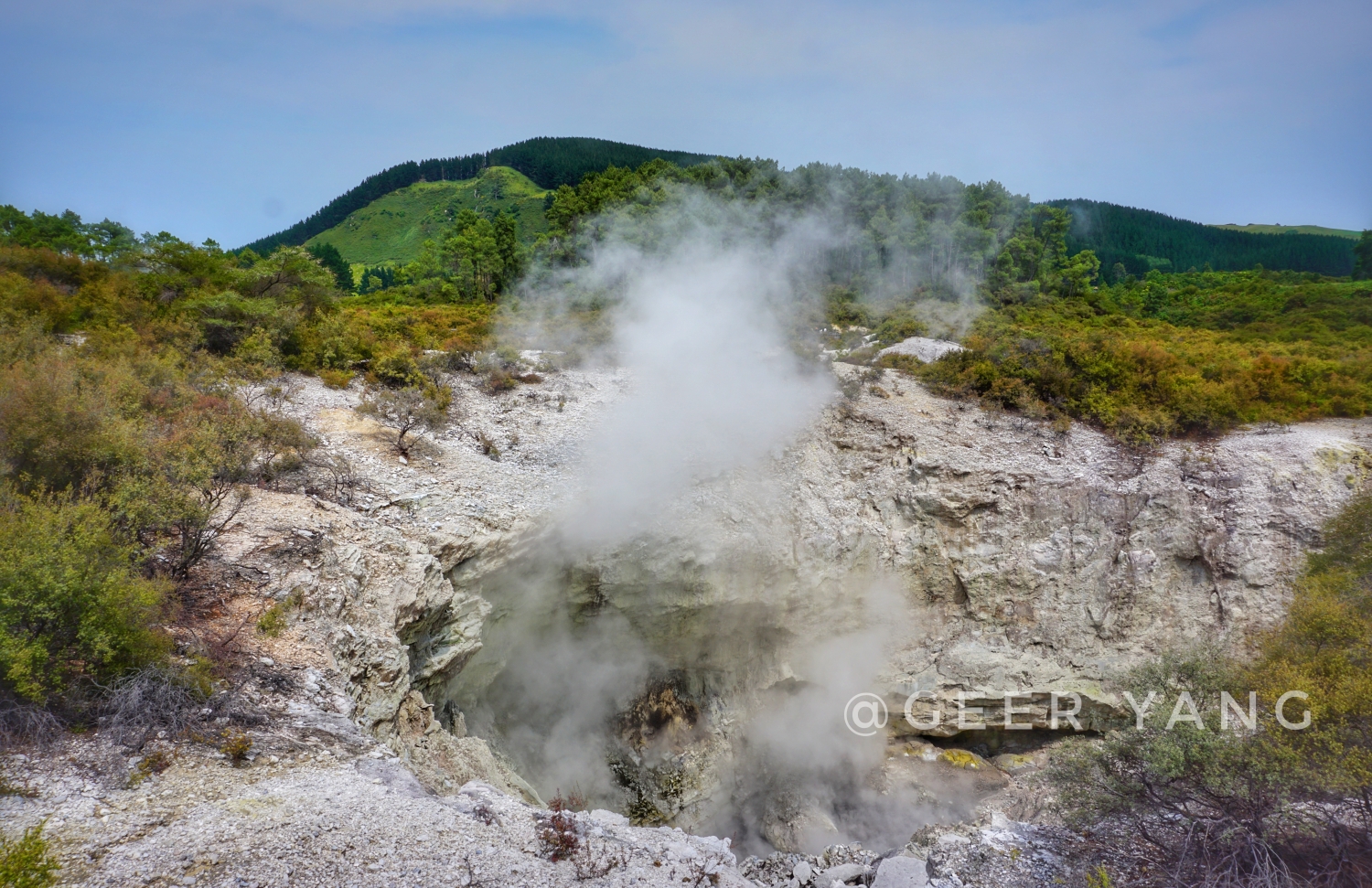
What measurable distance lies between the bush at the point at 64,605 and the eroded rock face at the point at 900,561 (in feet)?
14.5

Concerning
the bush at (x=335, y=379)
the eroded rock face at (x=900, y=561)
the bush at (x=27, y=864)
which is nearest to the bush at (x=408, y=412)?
the eroded rock face at (x=900, y=561)

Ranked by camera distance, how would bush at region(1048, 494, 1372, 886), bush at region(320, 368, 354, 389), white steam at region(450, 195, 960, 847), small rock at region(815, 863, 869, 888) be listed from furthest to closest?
bush at region(320, 368, 354, 389) → white steam at region(450, 195, 960, 847) → small rock at region(815, 863, 869, 888) → bush at region(1048, 494, 1372, 886)

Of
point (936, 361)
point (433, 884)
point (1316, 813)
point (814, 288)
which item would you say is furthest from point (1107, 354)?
point (433, 884)

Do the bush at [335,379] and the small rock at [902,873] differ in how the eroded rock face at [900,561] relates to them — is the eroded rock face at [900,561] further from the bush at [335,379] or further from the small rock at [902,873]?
the small rock at [902,873]

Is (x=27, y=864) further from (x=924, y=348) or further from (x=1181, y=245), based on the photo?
(x=1181, y=245)

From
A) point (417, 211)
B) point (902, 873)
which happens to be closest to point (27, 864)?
point (902, 873)

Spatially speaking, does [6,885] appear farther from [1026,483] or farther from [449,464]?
[1026,483]

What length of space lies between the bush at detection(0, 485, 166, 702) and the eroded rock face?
14.5ft

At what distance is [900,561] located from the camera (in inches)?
460

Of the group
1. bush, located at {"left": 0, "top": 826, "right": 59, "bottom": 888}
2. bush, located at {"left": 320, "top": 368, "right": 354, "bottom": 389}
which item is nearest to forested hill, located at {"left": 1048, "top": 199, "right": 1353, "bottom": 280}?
bush, located at {"left": 320, "top": 368, "right": 354, "bottom": 389}

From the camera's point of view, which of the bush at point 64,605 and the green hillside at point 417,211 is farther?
the green hillside at point 417,211

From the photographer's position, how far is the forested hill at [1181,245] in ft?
142

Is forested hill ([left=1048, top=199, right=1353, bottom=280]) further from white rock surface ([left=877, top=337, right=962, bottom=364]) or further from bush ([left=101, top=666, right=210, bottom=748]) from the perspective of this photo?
bush ([left=101, top=666, right=210, bottom=748])

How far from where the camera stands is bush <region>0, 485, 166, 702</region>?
15.4 feet
